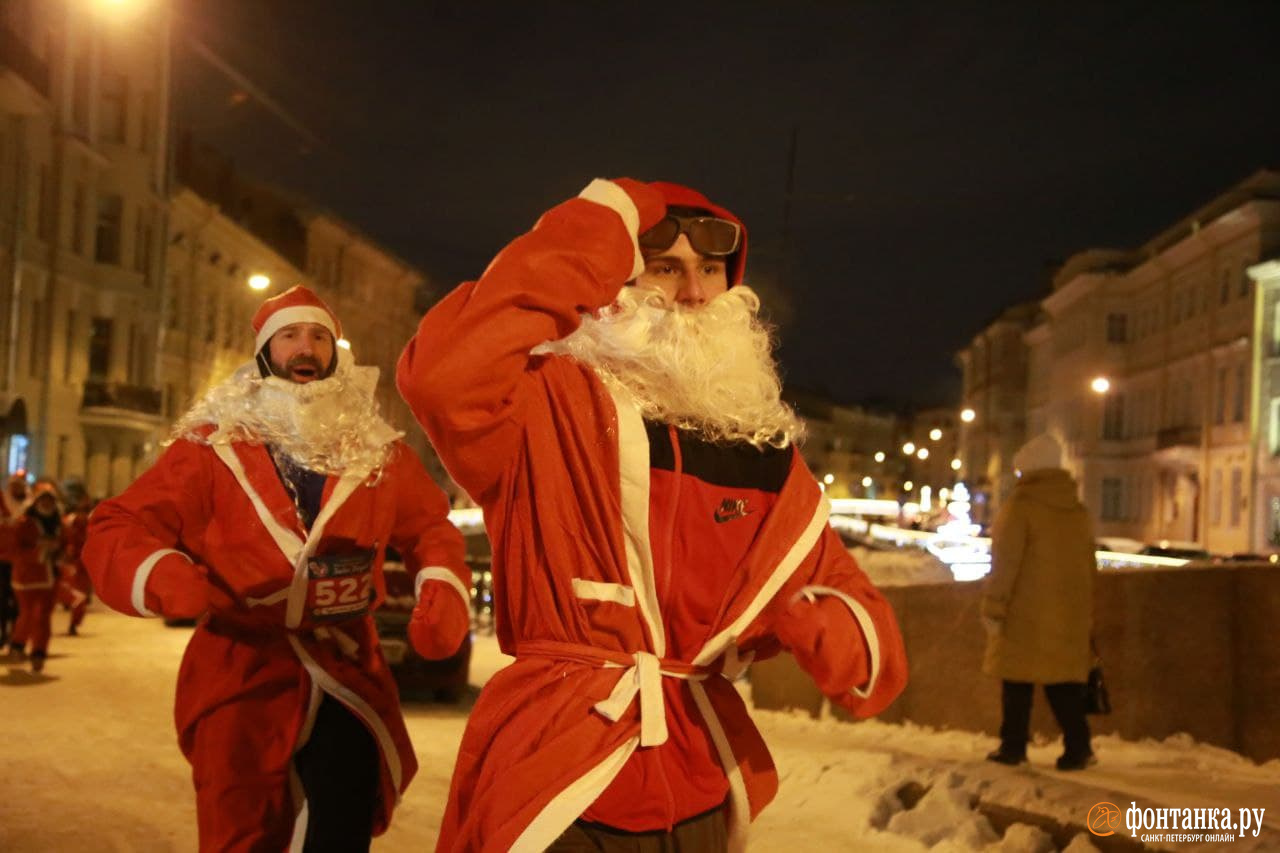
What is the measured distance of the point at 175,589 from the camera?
3.92 m

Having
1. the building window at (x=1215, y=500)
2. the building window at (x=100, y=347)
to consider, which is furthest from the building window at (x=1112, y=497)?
the building window at (x=100, y=347)

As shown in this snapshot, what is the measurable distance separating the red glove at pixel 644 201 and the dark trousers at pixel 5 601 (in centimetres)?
1342

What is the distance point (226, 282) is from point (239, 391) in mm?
49795

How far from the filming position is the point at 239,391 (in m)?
4.54

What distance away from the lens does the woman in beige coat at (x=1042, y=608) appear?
299 inches

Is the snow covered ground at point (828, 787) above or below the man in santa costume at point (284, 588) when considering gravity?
below

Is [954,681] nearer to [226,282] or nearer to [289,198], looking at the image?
[226,282]

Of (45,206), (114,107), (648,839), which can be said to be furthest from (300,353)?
A: (114,107)

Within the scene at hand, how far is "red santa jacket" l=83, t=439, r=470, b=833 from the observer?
161 inches

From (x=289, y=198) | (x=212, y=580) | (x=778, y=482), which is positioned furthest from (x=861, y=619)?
(x=289, y=198)

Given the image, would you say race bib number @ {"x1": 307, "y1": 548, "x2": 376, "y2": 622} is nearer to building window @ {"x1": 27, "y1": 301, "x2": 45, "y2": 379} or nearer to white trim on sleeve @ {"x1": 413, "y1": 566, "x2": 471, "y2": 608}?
white trim on sleeve @ {"x1": 413, "y1": 566, "x2": 471, "y2": 608}

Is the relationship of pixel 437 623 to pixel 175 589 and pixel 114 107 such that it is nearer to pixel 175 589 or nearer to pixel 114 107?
pixel 175 589

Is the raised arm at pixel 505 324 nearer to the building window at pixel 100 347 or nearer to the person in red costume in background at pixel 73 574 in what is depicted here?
the person in red costume in background at pixel 73 574

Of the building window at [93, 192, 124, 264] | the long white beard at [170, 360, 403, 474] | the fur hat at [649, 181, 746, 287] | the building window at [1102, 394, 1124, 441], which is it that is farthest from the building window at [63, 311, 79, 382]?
the building window at [1102, 394, 1124, 441]
